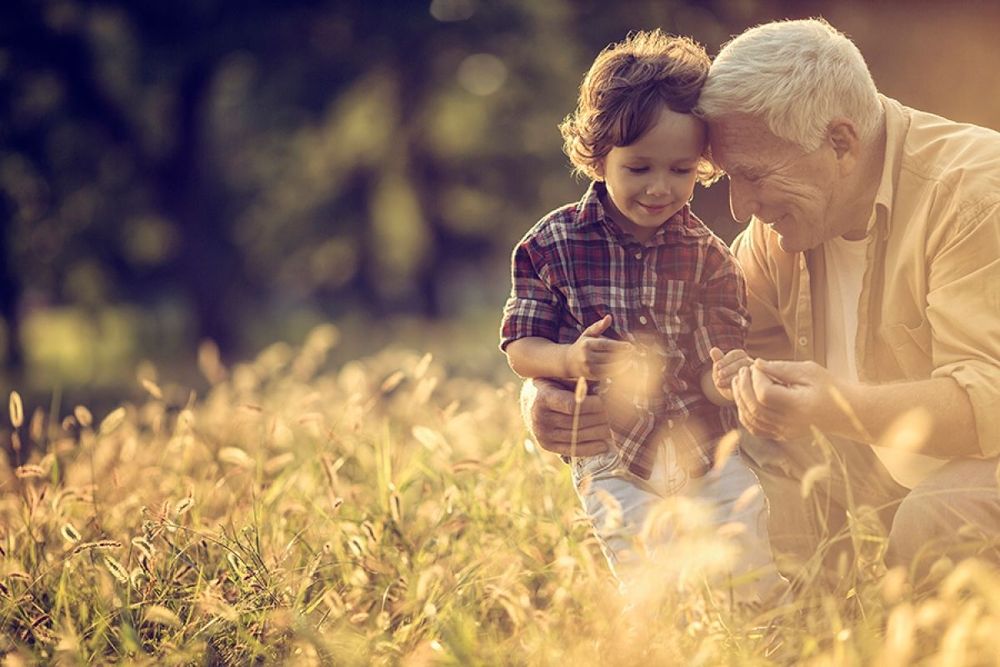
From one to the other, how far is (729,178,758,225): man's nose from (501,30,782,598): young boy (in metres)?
0.11

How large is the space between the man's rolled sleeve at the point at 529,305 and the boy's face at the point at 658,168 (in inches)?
14.0

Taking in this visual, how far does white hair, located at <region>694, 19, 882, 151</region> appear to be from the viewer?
3.75 meters

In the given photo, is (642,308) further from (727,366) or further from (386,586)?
(386,586)

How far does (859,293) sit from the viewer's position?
4.14m

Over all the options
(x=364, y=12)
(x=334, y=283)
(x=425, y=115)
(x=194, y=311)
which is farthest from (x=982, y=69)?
(x=334, y=283)

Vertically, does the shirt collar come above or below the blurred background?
above

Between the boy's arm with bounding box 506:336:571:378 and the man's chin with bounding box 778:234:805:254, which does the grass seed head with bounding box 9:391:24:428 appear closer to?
the boy's arm with bounding box 506:336:571:378

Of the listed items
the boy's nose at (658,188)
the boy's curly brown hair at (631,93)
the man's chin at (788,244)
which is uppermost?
the boy's curly brown hair at (631,93)

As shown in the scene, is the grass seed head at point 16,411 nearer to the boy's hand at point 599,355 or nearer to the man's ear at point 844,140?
the boy's hand at point 599,355

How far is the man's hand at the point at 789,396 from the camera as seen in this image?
10.9 feet

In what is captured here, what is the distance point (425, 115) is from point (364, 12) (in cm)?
609

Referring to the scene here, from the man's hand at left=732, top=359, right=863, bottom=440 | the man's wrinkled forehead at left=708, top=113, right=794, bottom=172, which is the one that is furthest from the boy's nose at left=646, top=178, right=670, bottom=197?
the man's hand at left=732, top=359, right=863, bottom=440

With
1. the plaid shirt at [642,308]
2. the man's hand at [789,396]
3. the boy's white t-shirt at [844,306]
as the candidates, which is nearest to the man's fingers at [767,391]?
the man's hand at [789,396]

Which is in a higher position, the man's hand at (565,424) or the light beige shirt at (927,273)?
the light beige shirt at (927,273)
